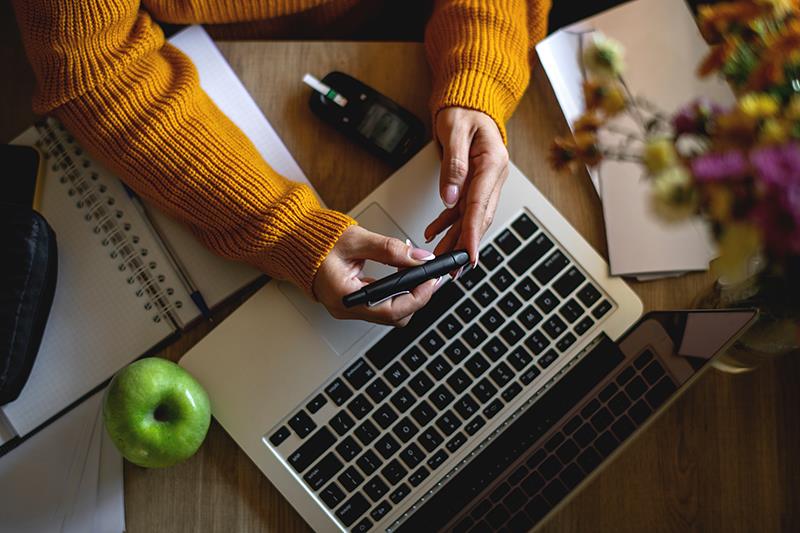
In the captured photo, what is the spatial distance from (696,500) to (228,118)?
679 millimetres

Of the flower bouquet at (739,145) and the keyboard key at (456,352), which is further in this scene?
the keyboard key at (456,352)

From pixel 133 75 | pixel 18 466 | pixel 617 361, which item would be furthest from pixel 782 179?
pixel 18 466

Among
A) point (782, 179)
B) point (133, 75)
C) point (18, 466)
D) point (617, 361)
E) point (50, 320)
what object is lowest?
point (18, 466)

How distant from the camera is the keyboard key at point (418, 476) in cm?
68

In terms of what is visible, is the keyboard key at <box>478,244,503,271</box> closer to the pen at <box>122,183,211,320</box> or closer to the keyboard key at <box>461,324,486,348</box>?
the keyboard key at <box>461,324,486,348</box>

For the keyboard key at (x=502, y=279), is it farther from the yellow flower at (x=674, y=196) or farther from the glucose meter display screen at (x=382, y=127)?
the yellow flower at (x=674, y=196)

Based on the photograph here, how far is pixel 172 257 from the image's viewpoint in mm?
739

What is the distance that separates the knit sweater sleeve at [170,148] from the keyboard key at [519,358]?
228mm

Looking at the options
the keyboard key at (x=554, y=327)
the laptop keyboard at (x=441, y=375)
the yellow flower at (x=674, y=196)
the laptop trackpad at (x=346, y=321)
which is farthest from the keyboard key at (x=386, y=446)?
the yellow flower at (x=674, y=196)

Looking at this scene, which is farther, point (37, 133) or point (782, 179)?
point (37, 133)

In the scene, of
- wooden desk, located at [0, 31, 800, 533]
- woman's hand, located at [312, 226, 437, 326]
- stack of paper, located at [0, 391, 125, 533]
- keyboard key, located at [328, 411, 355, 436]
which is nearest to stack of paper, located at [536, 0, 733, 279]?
wooden desk, located at [0, 31, 800, 533]

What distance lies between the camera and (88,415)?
709 mm

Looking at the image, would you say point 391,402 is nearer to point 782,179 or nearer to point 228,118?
point 228,118

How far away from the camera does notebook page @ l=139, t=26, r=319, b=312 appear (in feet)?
2.41
